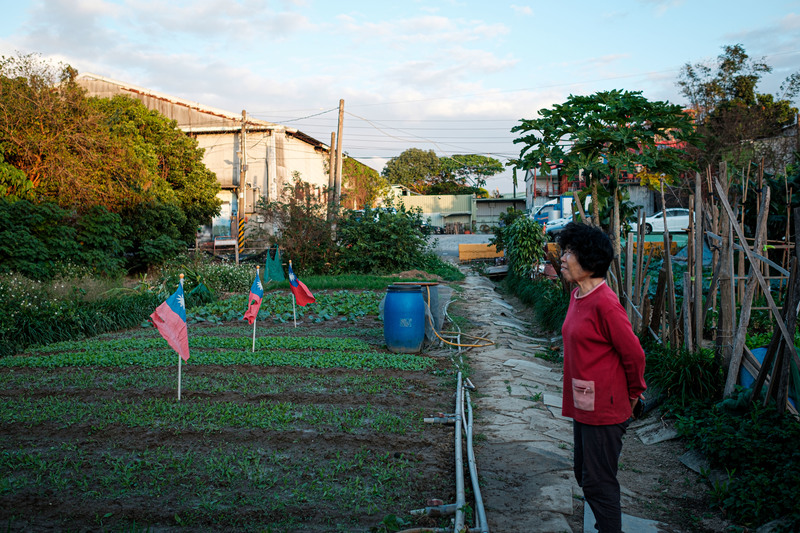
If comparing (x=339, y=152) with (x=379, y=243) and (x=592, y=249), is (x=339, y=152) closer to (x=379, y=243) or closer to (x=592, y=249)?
(x=379, y=243)

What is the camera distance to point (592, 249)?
307cm

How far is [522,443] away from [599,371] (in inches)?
81.9

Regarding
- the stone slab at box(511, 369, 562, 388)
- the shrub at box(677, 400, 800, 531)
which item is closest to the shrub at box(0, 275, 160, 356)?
the stone slab at box(511, 369, 562, 388)

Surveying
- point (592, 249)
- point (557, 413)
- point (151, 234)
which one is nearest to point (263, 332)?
point (557, 413)

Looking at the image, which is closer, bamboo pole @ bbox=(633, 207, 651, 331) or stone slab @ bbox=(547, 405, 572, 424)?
stone slab @ bbox=(547, 405, 572, 424)

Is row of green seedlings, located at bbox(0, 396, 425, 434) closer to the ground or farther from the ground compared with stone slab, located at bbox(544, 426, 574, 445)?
farther from the ground

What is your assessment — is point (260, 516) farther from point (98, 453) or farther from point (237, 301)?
point (237, 301)

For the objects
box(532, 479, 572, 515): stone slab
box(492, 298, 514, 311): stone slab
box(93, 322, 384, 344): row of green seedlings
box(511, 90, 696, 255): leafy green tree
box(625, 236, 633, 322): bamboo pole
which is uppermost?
box(511, 90, 696, 255): leafy green tree

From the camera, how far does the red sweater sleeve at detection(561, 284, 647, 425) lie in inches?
117

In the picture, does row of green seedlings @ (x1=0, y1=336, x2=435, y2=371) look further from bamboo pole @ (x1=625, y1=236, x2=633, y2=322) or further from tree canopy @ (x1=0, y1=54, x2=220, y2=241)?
tree canopy @ (x1=0, y1=54, x2=220, y2=241)

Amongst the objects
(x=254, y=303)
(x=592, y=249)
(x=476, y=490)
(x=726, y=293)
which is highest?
(x=592, y=249)

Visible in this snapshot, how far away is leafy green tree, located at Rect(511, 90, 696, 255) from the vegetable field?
2839 millimetres

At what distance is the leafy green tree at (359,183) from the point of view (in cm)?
3871

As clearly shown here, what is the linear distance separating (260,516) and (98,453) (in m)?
1.69
